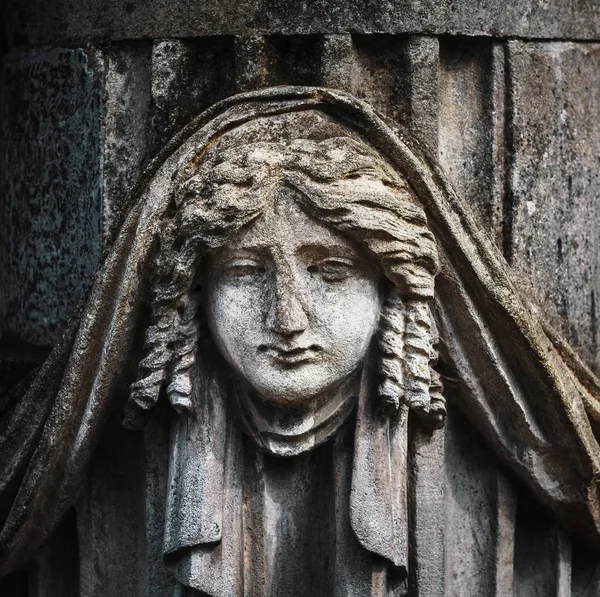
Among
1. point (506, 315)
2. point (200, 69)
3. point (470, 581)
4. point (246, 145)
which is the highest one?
point (200, 69)

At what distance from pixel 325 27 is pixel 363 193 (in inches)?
18.5

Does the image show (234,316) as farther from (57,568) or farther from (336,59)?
(57,568)

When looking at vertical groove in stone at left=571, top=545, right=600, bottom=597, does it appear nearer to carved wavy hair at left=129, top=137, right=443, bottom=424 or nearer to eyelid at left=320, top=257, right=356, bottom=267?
carved wavy hair at left=129, top=137, right=443, bottom=424

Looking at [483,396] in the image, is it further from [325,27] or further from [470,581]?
[325,27]

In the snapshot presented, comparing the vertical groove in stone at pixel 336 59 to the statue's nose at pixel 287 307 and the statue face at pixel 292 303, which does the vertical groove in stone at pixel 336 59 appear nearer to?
the statue face at pixel 292 303

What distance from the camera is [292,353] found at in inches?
153

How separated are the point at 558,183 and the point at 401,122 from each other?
0.48 meters

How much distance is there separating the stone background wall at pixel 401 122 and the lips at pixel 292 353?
0.42m

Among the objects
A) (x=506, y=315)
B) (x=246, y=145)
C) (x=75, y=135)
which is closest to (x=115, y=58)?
(x=75, y=135)

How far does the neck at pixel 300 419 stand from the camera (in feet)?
13.2

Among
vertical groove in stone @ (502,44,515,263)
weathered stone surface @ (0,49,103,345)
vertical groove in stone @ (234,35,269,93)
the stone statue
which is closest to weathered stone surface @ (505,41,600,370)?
vertical groove in stone @ (502,44,515,263)

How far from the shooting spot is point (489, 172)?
4219 millimetres

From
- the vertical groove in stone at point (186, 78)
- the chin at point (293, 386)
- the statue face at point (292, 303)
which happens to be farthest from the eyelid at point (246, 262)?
the vertical groove in stone at point (186, 78)

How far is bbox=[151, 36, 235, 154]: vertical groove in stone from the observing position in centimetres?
416
